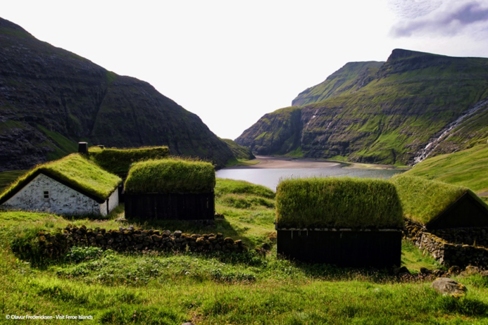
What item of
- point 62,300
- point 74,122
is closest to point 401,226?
point 62,300

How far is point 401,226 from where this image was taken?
68.3ft

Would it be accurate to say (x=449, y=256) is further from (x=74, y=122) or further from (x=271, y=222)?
(x=74, y=122)

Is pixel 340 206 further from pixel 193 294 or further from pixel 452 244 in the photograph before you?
pixel 193 294

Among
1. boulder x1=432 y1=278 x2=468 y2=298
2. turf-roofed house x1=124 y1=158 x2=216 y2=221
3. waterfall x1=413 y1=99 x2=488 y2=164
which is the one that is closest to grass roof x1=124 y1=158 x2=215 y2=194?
turf-roofed house x1=124 y1=158 x2=216 y2=221

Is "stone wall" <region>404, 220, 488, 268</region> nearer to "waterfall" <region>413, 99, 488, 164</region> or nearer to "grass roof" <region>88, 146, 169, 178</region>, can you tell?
"grass roof" <region>88, 146, 169, 178</region>

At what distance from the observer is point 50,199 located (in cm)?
2781

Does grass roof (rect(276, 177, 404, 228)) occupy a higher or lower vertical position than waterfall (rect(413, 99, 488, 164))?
lower

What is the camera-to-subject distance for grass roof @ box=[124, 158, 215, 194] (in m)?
28.5

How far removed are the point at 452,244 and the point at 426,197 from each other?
19.4ft

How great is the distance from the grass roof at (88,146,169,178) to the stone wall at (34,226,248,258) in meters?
22.6

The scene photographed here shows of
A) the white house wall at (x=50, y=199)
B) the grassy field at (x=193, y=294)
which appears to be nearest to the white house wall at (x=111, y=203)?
the white house wall at (x=50, y=199)

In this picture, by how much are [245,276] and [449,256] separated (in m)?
14.6

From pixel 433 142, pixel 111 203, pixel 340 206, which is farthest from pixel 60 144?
pixel 433 142

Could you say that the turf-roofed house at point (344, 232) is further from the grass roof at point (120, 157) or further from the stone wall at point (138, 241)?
the grass roof at point (120, 157)
